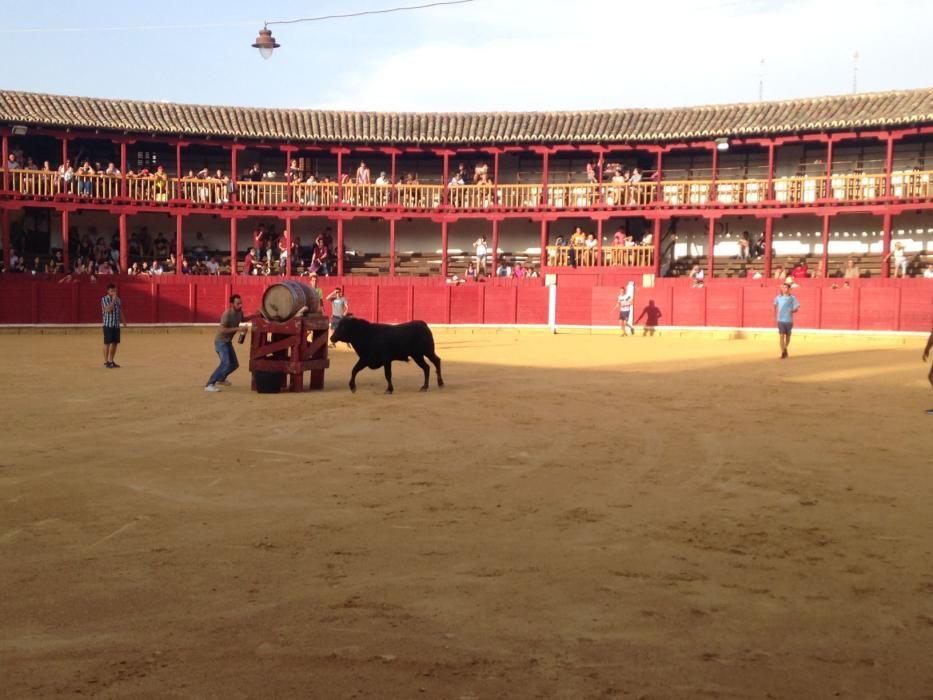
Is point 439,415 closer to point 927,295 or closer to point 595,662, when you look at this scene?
point 595,662

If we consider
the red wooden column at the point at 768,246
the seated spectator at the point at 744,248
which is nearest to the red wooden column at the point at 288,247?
the seated spectator at the point at 744,248

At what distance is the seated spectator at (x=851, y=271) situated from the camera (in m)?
30.3

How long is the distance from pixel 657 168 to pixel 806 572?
29.8 meters

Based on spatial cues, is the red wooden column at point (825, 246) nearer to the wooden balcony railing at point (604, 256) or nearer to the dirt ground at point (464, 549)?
the wooden balcony railing at point (604, 256)

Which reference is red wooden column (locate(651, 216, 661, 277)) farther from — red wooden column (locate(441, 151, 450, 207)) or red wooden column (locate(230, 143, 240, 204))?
red wooden column (locate(230, 143, 240, 204))

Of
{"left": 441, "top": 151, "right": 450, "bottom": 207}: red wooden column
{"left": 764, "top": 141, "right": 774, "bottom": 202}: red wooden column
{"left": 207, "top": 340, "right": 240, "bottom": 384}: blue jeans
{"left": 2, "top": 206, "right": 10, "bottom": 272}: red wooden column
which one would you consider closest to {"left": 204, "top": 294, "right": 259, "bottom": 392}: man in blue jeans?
{"left": 207, "top": 340, "right": 240, "bottom": 384}: blue jeans

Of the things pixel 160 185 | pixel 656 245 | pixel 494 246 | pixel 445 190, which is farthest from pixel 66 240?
pixel 656 245

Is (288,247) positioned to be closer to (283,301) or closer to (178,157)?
(178,157)

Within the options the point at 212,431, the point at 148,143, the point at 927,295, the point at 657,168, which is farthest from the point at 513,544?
the point at 148,143

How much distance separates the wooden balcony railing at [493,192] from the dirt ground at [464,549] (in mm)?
21452

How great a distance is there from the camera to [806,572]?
17.6 feet

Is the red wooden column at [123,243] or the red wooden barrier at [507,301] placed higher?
the red wooden column at [123,243]

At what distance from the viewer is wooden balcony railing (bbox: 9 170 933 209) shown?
Result: 31.4 meters

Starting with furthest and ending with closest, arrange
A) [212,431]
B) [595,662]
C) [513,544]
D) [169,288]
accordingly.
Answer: [169,288] < [212,431] < [513,544] < [595,662]
